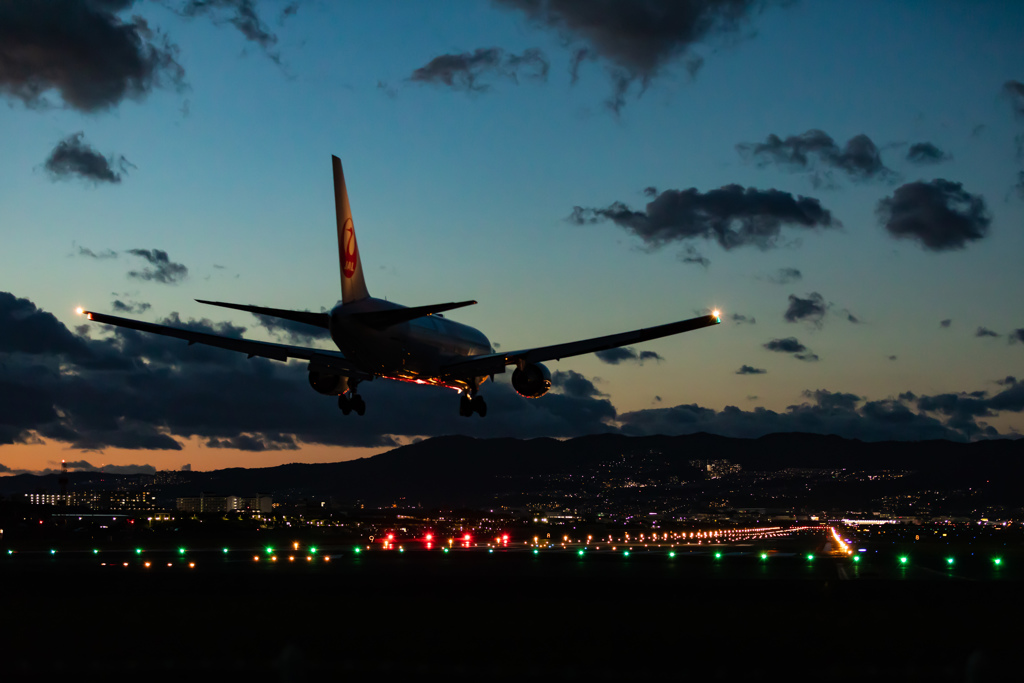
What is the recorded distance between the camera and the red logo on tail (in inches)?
2239

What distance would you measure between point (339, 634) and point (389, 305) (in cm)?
3791

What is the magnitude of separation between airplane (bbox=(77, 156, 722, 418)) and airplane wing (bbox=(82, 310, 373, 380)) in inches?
2.4

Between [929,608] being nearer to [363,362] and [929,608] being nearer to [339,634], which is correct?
[339,634]

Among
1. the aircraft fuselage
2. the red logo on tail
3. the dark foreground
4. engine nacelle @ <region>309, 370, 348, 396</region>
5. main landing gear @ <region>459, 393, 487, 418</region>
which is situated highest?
the red logo on tail

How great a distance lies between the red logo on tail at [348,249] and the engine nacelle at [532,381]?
12898mm

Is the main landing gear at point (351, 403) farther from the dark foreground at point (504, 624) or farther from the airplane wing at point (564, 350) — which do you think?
the dark foreground at point (504, 624)

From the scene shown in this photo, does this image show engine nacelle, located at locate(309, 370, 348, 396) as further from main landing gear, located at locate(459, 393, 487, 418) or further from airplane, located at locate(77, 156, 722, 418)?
main landing gear, located at locate(459, 393, 487, 418)

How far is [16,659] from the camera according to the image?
16562 millimetres

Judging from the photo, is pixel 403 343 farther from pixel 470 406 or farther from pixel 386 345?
pixel 470 406

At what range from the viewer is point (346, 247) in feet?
187

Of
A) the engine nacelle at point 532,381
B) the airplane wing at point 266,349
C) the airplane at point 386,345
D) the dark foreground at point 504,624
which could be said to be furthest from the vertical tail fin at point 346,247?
the dark foreground at point 504,624

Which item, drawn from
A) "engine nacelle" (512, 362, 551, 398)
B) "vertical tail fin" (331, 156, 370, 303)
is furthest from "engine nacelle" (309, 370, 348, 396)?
"engine nacelle" (512, 362, 551, 398)

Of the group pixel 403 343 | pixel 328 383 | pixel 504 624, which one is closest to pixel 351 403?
Result: pixel 328 383

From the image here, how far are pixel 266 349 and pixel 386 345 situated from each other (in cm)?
873
